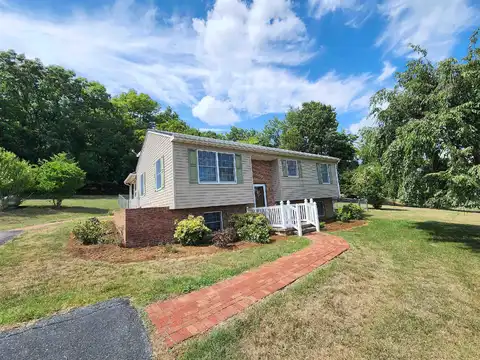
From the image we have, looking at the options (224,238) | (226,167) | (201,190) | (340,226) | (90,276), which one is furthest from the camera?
(340,226)

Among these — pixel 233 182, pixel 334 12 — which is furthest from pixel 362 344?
pixel 334 12

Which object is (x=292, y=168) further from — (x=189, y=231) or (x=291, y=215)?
(x=189, y=231)

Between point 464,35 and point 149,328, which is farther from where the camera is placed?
point 464,35

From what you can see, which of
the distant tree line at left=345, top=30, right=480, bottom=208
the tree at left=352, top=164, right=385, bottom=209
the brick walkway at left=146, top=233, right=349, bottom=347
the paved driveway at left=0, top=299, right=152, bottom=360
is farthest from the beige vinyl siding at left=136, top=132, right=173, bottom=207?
the tree at left=352, top=164, right=385, bottom=209

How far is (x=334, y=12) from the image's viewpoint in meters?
10.7

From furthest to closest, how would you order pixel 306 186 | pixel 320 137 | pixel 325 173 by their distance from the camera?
pixel 320 137 < pixel 325 173 < pixel 306 186

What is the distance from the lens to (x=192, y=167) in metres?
9.53

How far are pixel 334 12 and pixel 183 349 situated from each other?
1373cm

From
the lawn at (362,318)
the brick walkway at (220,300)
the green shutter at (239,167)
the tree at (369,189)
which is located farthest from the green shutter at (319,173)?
the brick walkway at (220,300)

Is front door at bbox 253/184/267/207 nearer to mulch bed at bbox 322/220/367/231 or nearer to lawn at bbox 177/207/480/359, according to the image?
mulch bed at bbox 322/220/367/231

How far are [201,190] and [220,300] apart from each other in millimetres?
6074

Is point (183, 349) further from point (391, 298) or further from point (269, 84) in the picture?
point (269, 84)

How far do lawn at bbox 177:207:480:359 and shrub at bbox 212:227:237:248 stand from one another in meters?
3.94

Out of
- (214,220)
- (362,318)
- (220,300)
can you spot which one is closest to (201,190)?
(214,220)
